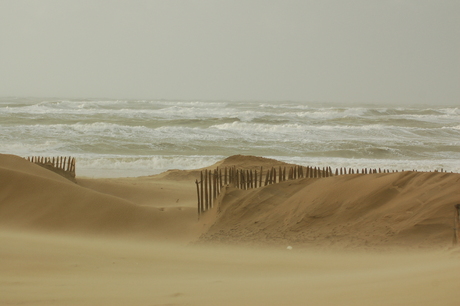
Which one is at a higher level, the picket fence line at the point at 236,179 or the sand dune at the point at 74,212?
the picket fence line at the point at 236,179

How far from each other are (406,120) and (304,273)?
1201 inches

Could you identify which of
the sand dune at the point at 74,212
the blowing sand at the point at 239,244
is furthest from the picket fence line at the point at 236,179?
the sand dune at the point at 74,212

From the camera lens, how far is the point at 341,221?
222 inches

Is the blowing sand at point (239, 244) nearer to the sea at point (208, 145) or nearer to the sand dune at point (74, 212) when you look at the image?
the sand dune at point (74, 212)

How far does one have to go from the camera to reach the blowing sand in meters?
3.11

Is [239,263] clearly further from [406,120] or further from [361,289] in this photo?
[406,120]

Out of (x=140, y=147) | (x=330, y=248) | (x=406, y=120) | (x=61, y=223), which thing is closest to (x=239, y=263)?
(x=330, y=248)

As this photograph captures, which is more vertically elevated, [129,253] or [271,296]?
[271,296]

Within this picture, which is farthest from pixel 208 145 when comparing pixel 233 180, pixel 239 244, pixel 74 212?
pixel 239 244

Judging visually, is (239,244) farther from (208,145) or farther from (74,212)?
(208,145)

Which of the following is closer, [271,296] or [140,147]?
[271,296]

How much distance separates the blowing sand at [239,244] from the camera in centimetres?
311

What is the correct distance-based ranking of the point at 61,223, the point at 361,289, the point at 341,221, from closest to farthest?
the point at 361,289 → the point at 341,221 → the point at 61,223

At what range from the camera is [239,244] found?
5.80 metres
